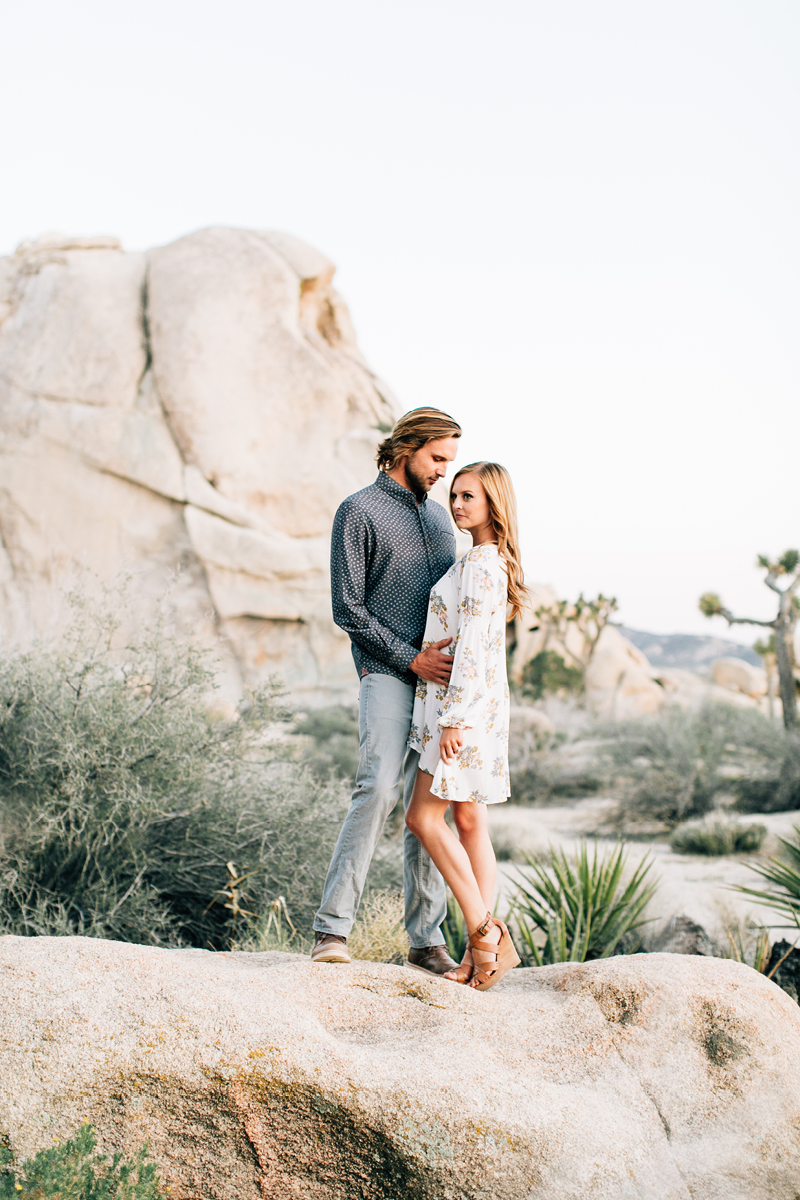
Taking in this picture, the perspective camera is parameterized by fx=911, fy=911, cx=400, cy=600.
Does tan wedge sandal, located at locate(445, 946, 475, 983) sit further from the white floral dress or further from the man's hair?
the man's hair

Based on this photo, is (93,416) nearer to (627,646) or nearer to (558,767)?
(558,767)

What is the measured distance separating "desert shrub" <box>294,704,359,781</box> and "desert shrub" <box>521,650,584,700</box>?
35.6 feet

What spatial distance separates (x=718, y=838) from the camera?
9570mm

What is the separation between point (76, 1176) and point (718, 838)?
28.3 ft

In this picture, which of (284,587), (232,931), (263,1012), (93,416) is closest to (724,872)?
(232,931)

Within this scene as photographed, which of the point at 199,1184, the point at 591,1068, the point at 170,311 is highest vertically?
the point at 170,311

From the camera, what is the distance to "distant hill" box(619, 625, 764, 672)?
241 feet

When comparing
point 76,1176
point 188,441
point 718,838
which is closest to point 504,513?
point 76,1176

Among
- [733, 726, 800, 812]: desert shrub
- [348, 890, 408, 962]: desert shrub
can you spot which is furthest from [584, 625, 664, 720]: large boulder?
[348, 890, 408, 962]: desert shrub

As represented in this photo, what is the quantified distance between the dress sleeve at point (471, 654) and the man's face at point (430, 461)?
0.55 metres

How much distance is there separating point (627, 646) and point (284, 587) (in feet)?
51.4

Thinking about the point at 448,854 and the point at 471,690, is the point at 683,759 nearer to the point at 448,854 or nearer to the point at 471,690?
the point at 448,854

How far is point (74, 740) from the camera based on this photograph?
190 inches

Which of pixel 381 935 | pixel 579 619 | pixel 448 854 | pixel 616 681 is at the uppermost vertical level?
pixel 448 854
